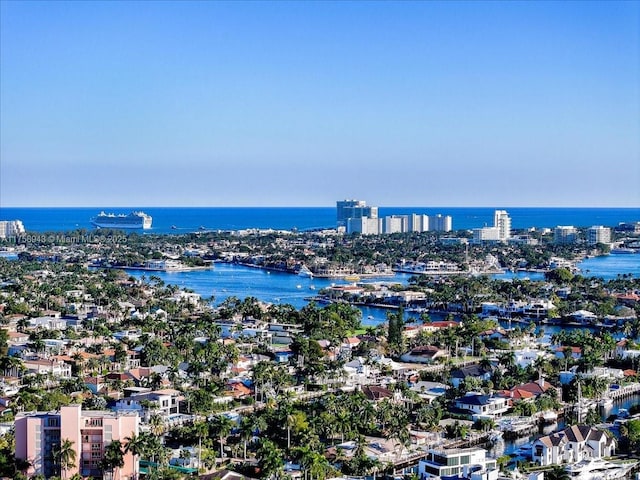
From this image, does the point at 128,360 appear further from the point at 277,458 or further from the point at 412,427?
the point at 277,458

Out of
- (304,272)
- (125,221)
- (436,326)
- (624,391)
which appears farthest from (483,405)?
(125,221)

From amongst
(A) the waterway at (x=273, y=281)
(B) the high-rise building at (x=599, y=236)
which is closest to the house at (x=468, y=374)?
(A) the waterway at (x=273, y=281)

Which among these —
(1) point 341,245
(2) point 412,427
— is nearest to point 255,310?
(2) point 412,427

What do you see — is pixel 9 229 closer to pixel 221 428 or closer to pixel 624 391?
pixel 624 391

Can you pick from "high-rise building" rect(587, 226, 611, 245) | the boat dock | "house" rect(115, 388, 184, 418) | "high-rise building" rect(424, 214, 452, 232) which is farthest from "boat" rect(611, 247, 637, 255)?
"house" rect(115, 388, 184, 418)

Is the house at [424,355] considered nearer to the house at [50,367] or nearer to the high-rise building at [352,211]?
the house at [50,367]

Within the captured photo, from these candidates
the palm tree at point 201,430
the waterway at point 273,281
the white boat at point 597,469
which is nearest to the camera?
the white boat at point 597,469
